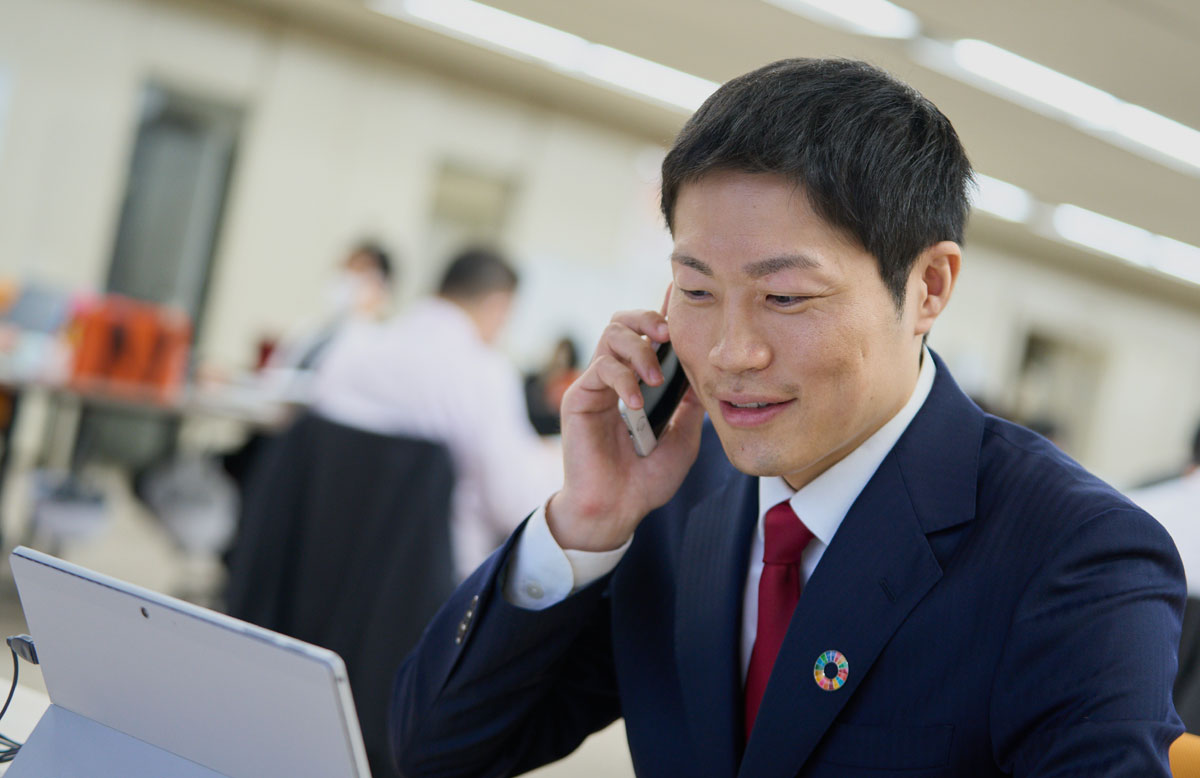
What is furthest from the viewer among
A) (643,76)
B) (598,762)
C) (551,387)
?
(643,76)

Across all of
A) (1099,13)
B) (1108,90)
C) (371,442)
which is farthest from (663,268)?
(371,442)

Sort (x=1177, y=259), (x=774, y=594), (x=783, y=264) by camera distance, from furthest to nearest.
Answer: (x=1177, y=259)
(x=774, y=594)
(x=783, y=264)

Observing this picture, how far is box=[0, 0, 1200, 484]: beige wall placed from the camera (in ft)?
22.1

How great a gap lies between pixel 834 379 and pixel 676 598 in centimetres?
32

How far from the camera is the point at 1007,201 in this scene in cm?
857

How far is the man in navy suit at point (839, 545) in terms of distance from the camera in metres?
0.91

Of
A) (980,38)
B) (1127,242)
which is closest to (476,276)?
(980,38)

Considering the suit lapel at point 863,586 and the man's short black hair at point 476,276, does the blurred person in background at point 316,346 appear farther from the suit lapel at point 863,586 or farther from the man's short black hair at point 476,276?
the suit lapel at point 863,586

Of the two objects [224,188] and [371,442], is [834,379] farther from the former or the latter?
[224,188]

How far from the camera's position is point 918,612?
985mm

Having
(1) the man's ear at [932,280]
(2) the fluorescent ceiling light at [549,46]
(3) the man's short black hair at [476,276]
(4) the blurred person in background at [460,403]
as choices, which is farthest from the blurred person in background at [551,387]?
(1) the man's ear at [932,280]

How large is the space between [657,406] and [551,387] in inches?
187

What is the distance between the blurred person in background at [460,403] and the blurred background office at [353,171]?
1182 millimetres

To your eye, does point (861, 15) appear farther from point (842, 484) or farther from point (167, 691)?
point (167, 691)
